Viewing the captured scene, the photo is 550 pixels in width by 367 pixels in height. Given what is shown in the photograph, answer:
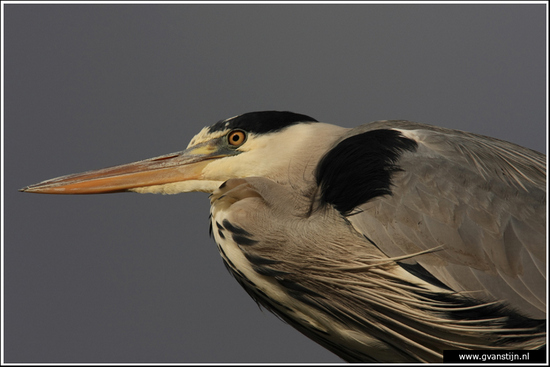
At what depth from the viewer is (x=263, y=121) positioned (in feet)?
8.46

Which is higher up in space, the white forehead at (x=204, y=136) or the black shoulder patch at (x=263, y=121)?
the black shoulder patch at (x=263, y=121)

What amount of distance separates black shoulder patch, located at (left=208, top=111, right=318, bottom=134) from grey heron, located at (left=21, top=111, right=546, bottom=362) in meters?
0.09

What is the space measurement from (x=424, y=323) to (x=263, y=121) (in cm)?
101

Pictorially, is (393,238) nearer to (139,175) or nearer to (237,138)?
(237,138)

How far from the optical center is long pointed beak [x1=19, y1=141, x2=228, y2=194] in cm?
262

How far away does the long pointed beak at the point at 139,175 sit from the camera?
8.58ft

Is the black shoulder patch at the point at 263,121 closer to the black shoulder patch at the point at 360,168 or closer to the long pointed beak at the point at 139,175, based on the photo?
the long pointed beak at the point at 139,175

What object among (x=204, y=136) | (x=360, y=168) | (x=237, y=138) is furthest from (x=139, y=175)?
(x=360, y=168)

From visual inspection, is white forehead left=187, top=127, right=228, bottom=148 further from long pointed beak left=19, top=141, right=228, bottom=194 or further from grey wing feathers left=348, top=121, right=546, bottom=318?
grey wing feathers left=348, top=121, right=546, bottom=318

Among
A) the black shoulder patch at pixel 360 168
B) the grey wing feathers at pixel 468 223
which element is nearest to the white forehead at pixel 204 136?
the black shoulder patch at pixel 360 168

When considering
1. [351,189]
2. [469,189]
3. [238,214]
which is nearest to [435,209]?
[469,189]

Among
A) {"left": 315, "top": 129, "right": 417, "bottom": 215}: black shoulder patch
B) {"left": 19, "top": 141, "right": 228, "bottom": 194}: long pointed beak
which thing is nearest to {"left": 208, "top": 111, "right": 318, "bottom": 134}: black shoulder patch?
{"left": 19, "top": 141, "right": 228, "bottom": 194}: long pointed beak

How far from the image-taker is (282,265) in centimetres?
219

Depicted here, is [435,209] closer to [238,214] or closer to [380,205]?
[380,205]
